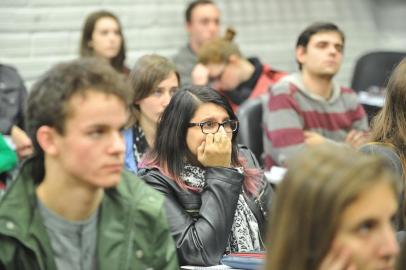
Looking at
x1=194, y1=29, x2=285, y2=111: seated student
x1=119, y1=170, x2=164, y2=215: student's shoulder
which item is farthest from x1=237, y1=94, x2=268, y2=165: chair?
x1=119, y1=170, x2=164, y2=215: student's shoulder

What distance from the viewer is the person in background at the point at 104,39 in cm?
489

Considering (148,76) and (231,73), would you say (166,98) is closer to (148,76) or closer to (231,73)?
(148,76)

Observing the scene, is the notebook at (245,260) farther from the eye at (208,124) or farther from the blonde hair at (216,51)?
the blonde hair at (216,51)

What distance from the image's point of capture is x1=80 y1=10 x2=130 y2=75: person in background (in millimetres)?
4887

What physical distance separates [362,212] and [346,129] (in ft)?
9.27

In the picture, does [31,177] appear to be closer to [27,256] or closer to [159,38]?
[27,256]

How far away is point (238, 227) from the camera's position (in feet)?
8.71

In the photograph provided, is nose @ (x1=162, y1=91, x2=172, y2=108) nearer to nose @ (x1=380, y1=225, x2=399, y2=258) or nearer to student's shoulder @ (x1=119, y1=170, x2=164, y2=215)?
student's shoulder @ (x1=119, y1=170, x2=164, y2=215)

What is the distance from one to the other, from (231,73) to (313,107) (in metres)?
0.99

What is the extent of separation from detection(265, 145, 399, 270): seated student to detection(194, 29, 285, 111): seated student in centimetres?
337

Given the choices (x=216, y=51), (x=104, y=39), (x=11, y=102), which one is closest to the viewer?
(x=11, y=102)

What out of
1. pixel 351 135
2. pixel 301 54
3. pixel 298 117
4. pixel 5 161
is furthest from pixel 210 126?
pixel 301 54

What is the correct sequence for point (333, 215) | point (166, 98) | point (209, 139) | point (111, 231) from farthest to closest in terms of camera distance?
point (166, 98)
point (209, 139)
point (111, 231)
point (333, 215)

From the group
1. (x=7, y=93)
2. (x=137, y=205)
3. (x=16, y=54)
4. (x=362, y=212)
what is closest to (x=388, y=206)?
(x=362, y=212)
